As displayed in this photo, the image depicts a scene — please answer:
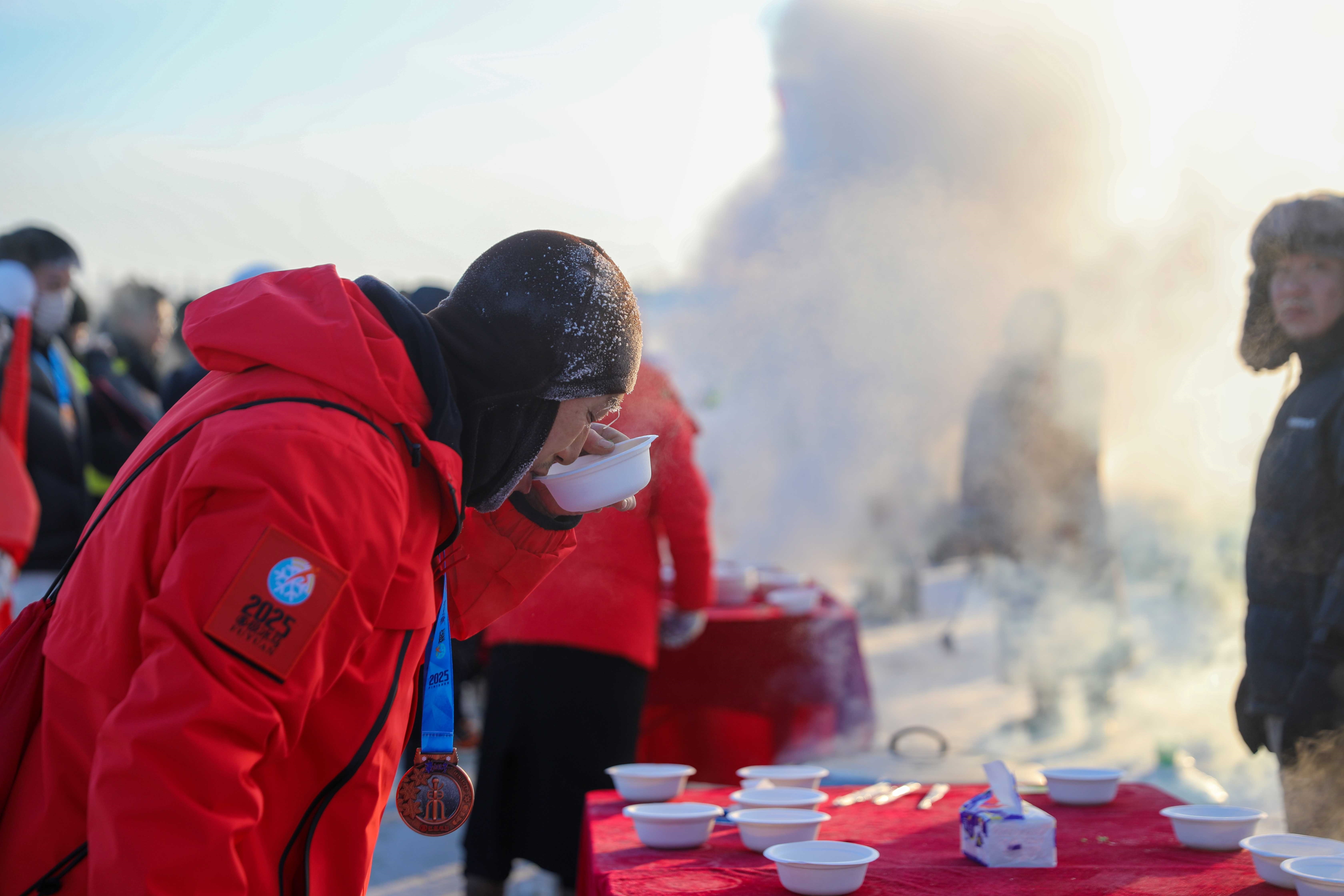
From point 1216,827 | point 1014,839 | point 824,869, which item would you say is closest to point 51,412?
point 824,869

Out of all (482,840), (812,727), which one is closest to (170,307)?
(482,840)

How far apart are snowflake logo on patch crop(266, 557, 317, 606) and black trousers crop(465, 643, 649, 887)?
6.98 ft

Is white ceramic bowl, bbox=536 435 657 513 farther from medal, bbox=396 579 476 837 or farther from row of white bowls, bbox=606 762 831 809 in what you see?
row of white bowls, bbox=606 762 831 809

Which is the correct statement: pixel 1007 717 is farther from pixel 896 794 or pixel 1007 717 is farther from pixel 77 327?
pixel 77 327

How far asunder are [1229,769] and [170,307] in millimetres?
5602

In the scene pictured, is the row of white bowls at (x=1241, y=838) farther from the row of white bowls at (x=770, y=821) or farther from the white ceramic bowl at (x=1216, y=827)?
the row of white bowls at (x=770, y=821)

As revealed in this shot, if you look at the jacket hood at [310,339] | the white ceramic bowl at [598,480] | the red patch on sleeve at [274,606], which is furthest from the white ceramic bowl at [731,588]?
the red patch on sleeve at [274,606]

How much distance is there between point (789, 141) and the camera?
6.36 metres

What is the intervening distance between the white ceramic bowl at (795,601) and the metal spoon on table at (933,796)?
6.14 ft

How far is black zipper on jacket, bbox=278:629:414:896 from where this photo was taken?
1151 millimetres

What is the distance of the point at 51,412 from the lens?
11.8 feet

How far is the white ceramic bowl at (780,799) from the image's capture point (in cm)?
192

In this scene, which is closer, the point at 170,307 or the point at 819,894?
the point at 819,894

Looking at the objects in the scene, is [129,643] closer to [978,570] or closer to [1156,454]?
[1156,454]
